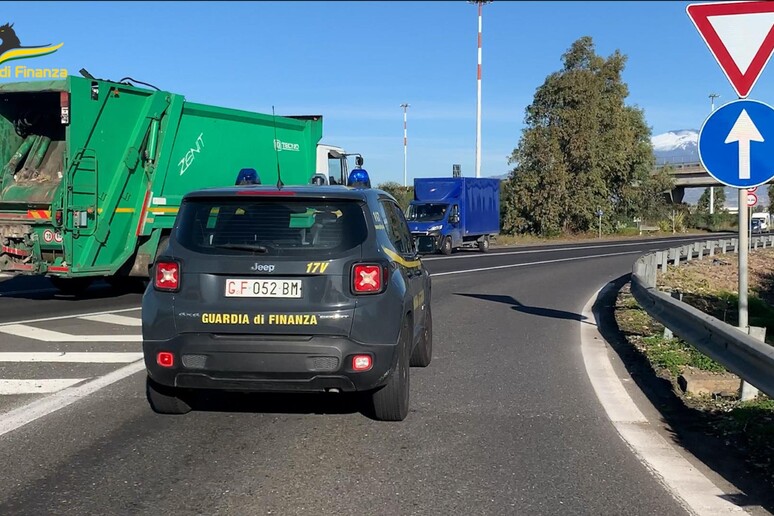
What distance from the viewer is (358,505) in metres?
4.36

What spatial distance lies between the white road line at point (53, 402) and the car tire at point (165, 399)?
87 cm

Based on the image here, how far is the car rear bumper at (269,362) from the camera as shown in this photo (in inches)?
211

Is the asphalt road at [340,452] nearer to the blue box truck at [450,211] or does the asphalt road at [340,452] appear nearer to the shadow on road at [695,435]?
the shadow on road at [695,435]

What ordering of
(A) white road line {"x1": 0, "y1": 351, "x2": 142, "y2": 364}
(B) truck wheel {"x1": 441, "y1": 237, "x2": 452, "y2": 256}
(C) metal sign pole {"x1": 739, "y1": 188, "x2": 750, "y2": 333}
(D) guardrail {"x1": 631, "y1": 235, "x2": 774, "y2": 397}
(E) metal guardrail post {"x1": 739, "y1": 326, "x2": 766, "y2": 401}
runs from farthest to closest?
(B) truck wheel {"x1": 441, "y1": 237, "x2": 452, "y2": 256}, (A) white road line {"x1": 0, "y1": 351, "x2": 142, "y2": 364}, (C) metal sign pole {"x1": 739, "y1": 188, "x2": 750, "y2": 333}, (E) metal guardrail post {"x1": 739, "y1": 326, "x2": 766, "y2": 401}, (D) guardrail {"x1": 631, "y1": 235, "x2": 774, "y2": 397}

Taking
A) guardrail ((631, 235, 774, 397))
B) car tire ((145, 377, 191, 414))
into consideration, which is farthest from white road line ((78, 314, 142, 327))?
guardrail ((631, 235, 774, 397))

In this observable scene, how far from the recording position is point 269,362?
5.36 m

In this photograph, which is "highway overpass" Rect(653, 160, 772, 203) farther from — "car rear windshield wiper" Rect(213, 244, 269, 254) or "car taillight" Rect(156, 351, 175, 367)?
"car taillight" Rect(156, 351, 175, 367)

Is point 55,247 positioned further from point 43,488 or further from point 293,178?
point 43,488

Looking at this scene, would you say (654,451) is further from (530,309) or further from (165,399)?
(530,309)

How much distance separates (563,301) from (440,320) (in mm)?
3843

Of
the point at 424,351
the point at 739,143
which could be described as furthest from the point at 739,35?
the point at 424,351

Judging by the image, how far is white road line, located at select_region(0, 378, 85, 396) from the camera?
7.01 metres

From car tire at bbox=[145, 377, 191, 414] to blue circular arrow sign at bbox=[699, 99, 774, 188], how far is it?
187 inches

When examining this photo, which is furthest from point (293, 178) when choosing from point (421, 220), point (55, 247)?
point (421, 220)
